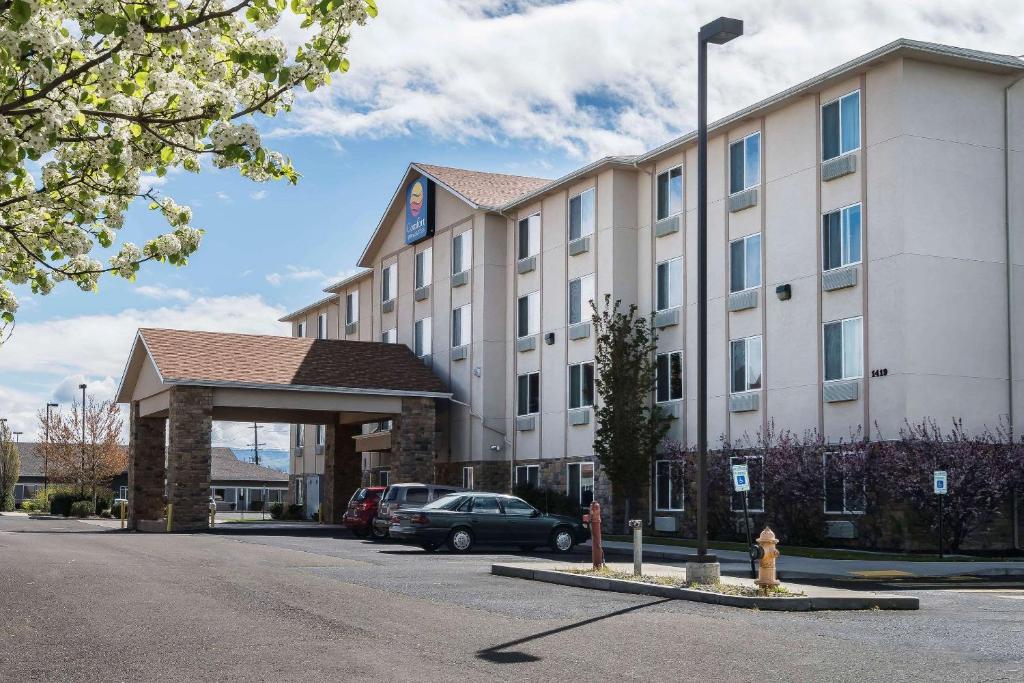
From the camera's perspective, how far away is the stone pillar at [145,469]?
4447cm

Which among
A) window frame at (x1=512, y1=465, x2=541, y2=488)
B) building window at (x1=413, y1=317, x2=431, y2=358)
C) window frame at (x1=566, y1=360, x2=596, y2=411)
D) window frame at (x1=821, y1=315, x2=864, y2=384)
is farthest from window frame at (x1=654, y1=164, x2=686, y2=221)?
building window at (x1=413, y1=317, x2=431, y2=358)

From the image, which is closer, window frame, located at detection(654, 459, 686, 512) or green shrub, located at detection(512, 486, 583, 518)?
window frame, located at detection(654, 459, 686, 512)

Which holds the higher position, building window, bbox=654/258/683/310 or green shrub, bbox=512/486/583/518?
building window, bbox=654/258/683/310

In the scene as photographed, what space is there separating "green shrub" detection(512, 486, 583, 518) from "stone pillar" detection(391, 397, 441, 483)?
4213mm

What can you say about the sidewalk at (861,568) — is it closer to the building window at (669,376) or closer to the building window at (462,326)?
the building window at (669,376)

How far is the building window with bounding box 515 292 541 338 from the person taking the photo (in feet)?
141

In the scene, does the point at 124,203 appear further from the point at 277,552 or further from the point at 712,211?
the point at 712,211

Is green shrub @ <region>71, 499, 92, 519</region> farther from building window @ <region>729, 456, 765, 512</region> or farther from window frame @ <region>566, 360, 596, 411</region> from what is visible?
building window @ <region>729, 456, 765, 512</region>

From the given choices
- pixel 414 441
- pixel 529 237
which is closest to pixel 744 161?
pixel 529 237

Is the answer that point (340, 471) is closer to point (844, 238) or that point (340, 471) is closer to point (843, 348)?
point (843, 348)

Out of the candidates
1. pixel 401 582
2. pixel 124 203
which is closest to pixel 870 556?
pixel 401 582

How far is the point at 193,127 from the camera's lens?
931cm

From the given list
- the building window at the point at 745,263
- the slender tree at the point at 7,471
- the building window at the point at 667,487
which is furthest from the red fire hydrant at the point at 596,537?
the slender tree at the point at 7,471

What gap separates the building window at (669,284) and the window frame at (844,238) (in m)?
6.24
